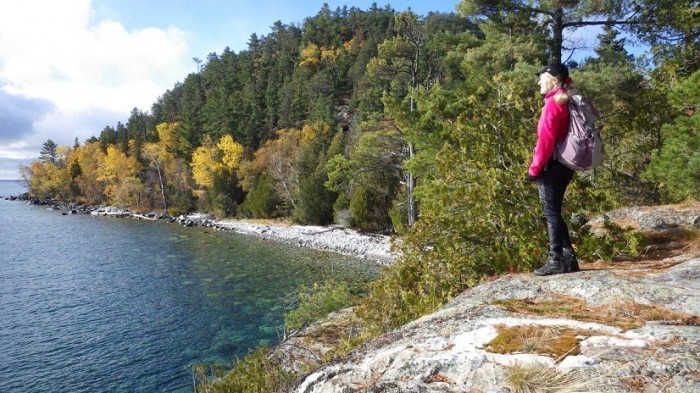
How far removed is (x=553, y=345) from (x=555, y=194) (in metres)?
2.30

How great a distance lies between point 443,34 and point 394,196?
64.5 ft

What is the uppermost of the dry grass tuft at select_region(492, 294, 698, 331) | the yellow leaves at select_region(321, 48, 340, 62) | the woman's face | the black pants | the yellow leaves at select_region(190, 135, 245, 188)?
the yellow leaves at select_region(321, 48, 340, 62)

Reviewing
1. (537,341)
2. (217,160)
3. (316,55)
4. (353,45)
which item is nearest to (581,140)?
(537,341)

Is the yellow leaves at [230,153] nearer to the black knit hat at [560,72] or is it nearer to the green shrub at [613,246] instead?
the green shrub at [613,246]

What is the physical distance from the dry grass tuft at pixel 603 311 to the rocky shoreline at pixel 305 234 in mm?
15149

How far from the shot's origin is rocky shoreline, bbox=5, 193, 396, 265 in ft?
97.7

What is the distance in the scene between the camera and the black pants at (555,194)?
14.0 feet

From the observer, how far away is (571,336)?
2.64 meters

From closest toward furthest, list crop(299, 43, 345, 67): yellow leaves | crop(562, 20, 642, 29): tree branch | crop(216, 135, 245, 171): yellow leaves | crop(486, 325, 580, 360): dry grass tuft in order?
crop(486, 325, 580, 360): dry grass tuft
crop(562, 20, 642, 29): tree branch
crop(216, 135, 245, 171): yellow leaves
crop(299, 43, 345, 67): yellow leaves

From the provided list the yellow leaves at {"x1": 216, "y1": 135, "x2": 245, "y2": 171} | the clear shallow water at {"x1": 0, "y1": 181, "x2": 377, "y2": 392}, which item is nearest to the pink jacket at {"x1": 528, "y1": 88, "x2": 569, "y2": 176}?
the clear shallow water at {"x1": 0, "y1": 181, "x2": 377, "y2": 392}

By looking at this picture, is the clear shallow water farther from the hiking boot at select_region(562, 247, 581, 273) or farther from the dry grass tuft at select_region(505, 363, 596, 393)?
the dry grass tuft at select_region(505, 363, 596, 393)

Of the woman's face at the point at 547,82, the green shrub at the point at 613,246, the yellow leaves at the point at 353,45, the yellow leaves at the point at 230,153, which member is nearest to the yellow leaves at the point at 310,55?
the yellow leaves at the point at 353,45

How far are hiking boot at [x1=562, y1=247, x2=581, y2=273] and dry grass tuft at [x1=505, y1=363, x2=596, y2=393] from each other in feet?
8.52

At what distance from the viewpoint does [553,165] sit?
4238 mm
